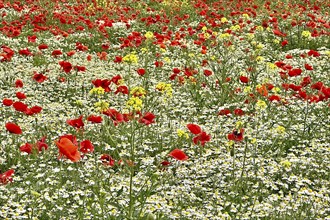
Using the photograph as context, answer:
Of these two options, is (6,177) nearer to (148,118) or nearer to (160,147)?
(148,118)

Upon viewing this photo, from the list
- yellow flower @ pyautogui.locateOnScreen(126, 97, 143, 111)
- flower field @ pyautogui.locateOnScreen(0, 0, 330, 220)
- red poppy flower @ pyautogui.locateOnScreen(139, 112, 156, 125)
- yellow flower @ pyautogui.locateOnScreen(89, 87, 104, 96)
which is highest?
yellow flower @ pyautogui.locateOnScreen(126, 97, 143, 111)

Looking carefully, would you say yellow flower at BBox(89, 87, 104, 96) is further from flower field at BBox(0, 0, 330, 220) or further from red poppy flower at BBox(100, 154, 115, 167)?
red poppy flower at BBox(100, 154, 115, 167)

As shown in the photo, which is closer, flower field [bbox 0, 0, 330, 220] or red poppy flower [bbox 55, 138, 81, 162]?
red poppy flower [bbox 55, 138, 81, 162]

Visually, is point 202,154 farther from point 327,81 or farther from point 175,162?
point 327,81

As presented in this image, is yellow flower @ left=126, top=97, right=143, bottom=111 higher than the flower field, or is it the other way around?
yellow flower @ left=126, top=97, right=143, bottom=111

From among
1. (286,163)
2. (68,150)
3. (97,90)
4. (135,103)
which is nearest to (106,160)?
(97,90)

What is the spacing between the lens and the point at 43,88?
7.69 meters

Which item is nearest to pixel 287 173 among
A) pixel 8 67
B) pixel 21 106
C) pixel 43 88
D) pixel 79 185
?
pixel 79 185

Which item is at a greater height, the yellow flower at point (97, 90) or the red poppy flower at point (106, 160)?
the yellow flower at point (97, 90)

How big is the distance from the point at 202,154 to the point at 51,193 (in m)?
1.63

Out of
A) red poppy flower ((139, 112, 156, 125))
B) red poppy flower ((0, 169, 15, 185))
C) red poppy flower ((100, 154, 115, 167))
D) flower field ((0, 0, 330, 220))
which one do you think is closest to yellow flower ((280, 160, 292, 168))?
flower field ((0, 0, 330, 220))

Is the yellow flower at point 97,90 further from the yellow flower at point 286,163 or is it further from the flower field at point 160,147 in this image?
the yellow flower at point 286,163

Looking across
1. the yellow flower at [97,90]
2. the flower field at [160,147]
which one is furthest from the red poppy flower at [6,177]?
the yellow flower at [97,90]

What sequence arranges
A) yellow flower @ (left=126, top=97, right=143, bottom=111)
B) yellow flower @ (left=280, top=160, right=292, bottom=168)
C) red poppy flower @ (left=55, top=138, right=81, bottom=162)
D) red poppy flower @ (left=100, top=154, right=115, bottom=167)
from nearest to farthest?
red poppy flower @ (left=55, top=138, right=81, bottom=162) → yellow flower @ (left=126, top=97, right=143, bottom=111) → red poppy flower @ (left=100, top=154, right=115, bottom=167) → yellow flower @ (left=280, top=160, right=292, bottom=168)
